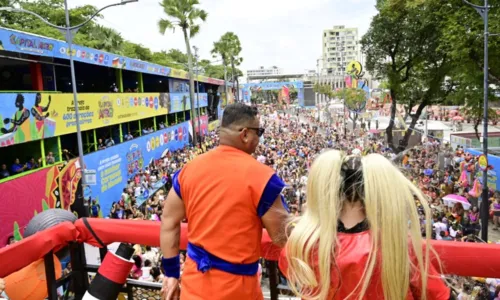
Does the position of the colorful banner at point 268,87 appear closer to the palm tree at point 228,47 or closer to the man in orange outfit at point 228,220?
the palm tree at point 228,47

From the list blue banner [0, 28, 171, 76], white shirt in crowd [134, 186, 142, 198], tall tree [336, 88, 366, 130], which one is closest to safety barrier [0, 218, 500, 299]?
blue banner [0, 28, 171, 76]

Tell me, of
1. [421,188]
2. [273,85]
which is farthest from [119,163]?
[273,85]

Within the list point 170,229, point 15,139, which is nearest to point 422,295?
point 170,229

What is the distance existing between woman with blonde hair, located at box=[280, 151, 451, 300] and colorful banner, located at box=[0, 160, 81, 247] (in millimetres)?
11422

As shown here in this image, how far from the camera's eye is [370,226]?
4.99ft

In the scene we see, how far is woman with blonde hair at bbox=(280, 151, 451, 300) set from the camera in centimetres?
146

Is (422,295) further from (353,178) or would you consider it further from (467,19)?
(467,19)

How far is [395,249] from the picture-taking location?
146 cm

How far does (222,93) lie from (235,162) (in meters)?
54.8

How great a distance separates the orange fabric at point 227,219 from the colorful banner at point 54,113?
11.1 m

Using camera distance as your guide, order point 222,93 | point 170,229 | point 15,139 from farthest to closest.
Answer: point 222,93
point 15,139
point 170,229

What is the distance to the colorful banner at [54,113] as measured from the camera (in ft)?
37.8

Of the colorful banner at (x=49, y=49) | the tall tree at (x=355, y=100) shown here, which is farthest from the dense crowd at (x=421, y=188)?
the tall tree at (x=355, y=100)

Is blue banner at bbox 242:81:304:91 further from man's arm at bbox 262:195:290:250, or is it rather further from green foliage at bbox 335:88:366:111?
man's arm at bbox 262:195:290:250
